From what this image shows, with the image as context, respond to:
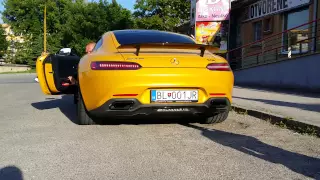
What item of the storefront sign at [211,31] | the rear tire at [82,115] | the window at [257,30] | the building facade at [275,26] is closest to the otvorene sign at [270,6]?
the building facade at [275,26]

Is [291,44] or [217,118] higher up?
[291,44]

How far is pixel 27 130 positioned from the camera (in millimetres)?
5555

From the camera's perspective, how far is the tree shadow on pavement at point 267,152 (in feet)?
11.8

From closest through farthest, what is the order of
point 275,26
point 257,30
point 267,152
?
point 267,152, point 275,26, point 257,30

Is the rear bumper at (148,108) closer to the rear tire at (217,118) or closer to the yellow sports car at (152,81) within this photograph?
the yellow sports car at (152,81)

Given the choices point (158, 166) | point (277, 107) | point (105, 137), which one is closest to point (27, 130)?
point (105, 137)

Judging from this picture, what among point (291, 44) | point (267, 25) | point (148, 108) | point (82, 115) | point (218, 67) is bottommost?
point (82, 115)

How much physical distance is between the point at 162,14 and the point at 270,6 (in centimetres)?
2035

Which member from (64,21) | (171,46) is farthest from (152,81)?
(64,21)

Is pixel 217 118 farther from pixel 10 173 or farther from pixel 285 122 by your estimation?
pixel 10 173

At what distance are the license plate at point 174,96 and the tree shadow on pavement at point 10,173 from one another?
1901 mm

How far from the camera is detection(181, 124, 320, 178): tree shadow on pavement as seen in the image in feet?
11.8

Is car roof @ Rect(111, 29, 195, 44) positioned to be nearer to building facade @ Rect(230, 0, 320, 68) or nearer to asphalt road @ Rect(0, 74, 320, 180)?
asphalt road @ Rect(0, 74, 320, 180)

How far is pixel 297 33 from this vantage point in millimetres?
13906
